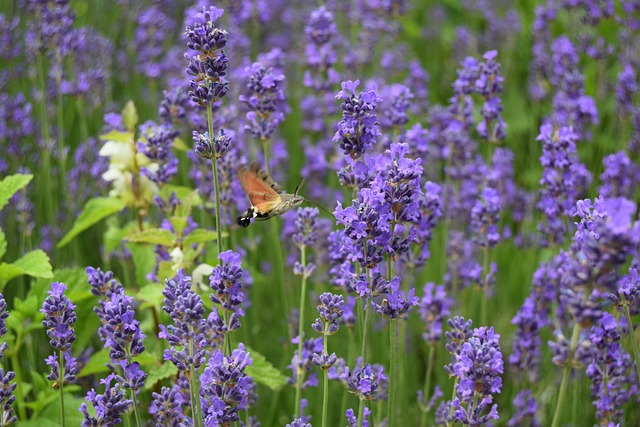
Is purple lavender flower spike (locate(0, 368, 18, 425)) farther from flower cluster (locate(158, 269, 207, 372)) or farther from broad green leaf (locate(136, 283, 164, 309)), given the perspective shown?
broad green leaf (locate(136, 283, 164, 309))

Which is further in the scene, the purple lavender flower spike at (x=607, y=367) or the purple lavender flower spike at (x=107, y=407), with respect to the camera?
the purple lavender flower spike at (x=607, y=367)

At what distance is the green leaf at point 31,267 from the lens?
2203 millimetres

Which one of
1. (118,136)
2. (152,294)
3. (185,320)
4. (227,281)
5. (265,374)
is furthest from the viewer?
(118,136)

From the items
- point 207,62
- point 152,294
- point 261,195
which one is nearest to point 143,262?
point 152,294

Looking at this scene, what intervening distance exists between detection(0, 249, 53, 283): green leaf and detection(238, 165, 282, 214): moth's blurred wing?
24.1 inches

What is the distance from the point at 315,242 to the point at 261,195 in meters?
0.47

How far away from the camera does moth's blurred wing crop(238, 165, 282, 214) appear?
206 centimetres

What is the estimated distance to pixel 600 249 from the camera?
1.39 meters

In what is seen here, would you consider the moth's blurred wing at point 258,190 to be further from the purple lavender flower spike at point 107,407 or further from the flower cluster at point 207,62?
the purple lavender flower spike at point 107,407

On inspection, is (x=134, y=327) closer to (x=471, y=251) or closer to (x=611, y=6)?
(x=471, y=251)

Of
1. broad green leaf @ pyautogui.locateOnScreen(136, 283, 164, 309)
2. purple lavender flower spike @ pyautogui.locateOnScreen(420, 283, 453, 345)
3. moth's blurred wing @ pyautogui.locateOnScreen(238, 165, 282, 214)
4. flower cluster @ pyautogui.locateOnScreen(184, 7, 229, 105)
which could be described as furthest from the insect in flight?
purple lavender flower spike @ pyautogui.locateOnScreen(420, 283, 453, 345)

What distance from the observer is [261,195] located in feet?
6.95

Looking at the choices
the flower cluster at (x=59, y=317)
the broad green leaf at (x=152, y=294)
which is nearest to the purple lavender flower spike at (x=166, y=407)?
the flower cluster at (x=59, y=317)

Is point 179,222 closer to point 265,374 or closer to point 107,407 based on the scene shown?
point 265,374
